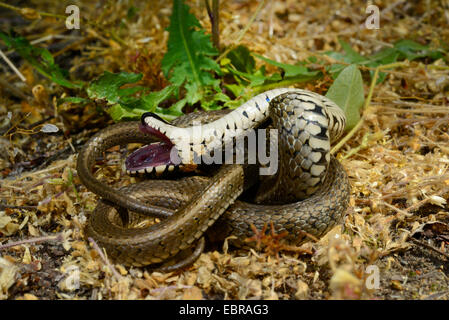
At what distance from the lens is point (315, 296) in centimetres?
255

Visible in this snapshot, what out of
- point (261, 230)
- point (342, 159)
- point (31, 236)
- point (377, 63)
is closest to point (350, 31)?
point (377, 63)

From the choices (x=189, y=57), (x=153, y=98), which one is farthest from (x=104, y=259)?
(x=189, y=57)

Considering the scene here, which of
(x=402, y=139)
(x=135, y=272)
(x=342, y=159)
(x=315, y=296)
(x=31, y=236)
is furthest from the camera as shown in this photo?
(x=402, y=139)

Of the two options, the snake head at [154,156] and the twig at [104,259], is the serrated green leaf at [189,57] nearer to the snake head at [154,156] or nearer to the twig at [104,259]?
the snake head at [154,156]

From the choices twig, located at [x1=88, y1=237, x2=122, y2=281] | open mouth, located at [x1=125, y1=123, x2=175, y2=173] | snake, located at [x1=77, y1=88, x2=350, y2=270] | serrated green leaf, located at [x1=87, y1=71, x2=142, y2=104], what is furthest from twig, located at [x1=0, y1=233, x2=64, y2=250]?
serrated green leaf, located at [x1=87, y1=71, x2=142, y2=104]

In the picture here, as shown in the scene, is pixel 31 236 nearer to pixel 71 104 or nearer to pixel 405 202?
pixel 71 104

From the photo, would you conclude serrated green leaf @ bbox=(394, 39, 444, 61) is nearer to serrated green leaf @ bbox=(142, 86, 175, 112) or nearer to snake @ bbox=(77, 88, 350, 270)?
snake @ bbox=(77, 88, 350, 270)

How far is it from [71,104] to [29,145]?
0.61 meters

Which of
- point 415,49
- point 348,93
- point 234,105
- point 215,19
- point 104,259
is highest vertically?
point 215,19

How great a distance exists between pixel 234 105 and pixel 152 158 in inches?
35.7

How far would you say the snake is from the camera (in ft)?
8.84

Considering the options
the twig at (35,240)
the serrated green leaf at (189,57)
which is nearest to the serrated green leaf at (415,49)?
the serrated green leaf at (189,57)

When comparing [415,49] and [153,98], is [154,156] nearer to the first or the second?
[153,98]

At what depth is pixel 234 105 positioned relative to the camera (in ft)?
12.1
